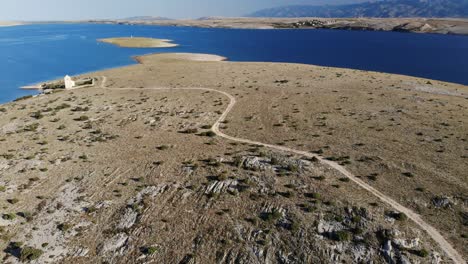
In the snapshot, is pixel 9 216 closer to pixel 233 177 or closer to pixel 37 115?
pixel 233 177

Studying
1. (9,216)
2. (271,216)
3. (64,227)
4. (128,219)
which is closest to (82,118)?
Result: (9,216)

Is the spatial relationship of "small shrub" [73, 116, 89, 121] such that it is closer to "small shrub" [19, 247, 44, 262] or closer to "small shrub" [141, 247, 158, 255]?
"small shrub" [19, 247, 44, 262]

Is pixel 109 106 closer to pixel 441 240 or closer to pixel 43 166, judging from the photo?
pixel 43 166

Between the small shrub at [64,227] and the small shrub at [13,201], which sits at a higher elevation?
the small shrub at [13,201]

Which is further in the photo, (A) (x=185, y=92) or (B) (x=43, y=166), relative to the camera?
(A) (x=185, y=92)

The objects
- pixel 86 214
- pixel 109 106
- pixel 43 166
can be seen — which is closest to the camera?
pixel 86 214

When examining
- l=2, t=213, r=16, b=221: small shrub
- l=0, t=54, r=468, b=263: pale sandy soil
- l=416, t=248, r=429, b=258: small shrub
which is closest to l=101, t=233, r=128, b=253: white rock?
l=0, t=54, r=468, b=263: pale sandy soil

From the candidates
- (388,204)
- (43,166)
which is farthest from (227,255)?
(43,166)

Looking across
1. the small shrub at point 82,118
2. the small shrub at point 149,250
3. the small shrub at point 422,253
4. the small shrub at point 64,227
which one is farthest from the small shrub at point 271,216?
the small shrub at point 82,118

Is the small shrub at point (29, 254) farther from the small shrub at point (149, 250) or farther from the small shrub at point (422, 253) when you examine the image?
the small shrub at point (422, 253)
